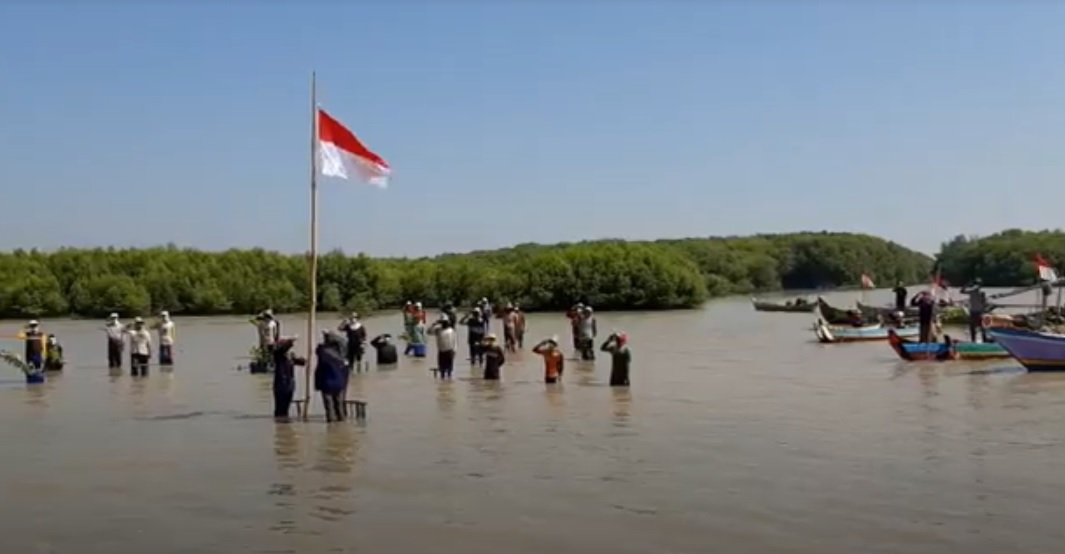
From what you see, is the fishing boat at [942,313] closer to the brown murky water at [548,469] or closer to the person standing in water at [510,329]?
the person standing in water at [510,329]

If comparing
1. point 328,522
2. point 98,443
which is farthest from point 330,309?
point 328,522

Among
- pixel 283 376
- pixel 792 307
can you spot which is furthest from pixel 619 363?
pixel 792 307

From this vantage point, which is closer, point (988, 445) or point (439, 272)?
point (988, 445)

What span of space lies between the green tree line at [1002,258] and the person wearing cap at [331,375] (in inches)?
3122

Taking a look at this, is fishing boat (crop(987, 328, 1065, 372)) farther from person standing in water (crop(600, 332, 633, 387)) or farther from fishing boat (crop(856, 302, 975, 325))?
fishing boat (crop(856, 302, 975, 325))

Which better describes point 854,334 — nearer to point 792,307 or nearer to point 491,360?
point 491,360

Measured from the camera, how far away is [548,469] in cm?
1367

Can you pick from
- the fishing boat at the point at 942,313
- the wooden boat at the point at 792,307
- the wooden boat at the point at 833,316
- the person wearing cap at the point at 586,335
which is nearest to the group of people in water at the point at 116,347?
the person wearing cap at the point at 586,335

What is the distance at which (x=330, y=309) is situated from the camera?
9100 centimetres

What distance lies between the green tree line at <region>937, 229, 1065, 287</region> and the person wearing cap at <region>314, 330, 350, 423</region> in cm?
7929

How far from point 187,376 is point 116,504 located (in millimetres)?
16534

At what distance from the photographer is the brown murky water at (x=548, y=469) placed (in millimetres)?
10352

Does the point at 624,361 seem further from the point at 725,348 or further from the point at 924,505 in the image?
the point at 725,348

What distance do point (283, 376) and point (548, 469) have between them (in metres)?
5.96
